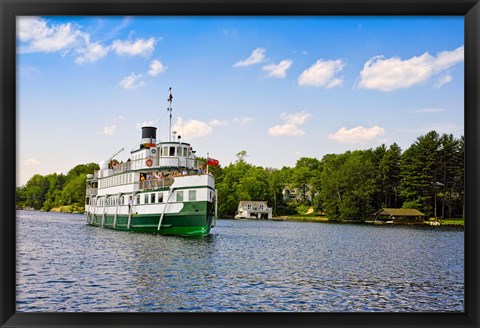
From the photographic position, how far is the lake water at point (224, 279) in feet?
29.0

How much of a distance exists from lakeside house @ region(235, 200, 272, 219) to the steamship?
3177 centimetres

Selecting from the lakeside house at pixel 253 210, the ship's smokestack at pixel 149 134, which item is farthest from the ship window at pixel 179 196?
the lakeside house at pixel 253 210

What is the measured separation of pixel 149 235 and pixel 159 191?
208cm

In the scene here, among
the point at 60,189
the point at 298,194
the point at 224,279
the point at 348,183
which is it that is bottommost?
the point at 224,279

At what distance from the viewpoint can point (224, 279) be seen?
1152cm

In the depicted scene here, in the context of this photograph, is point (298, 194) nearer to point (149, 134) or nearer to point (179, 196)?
point (149, 134)

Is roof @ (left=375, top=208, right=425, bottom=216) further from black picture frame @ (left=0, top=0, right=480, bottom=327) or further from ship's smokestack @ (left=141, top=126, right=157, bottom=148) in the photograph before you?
Result: black picture frame @ (left=0, top=0, right=480, bottom=327)

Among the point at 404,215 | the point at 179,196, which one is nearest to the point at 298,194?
the point at 404,215
